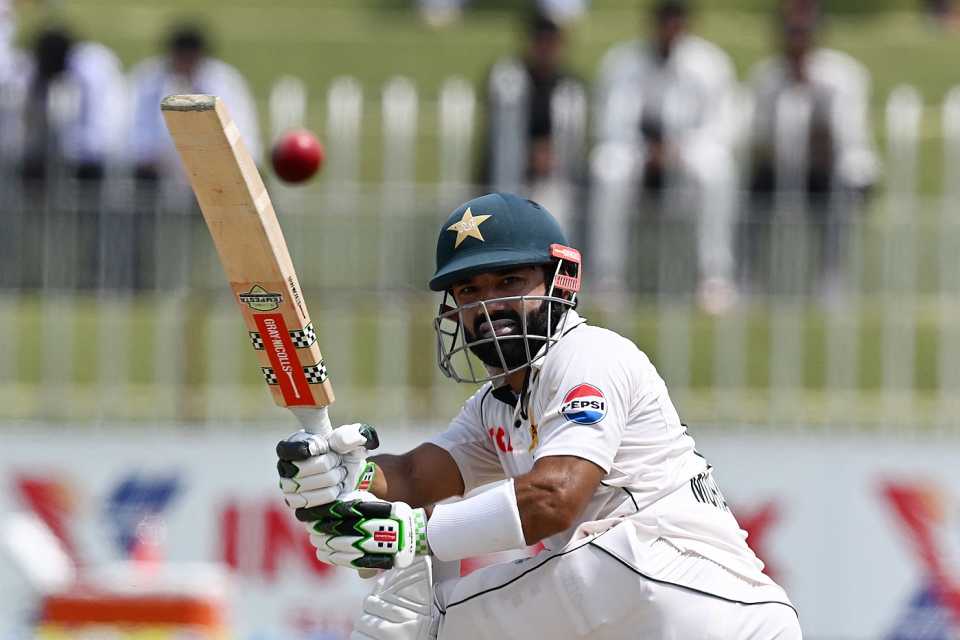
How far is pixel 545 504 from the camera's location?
471cm

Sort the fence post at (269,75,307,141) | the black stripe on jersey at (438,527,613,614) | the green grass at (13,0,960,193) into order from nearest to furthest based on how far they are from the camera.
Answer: the black stripe on jersey at (438,527,613,614)
the fence post at (269,75,307,141)
the green grass at (13,0,960,193)

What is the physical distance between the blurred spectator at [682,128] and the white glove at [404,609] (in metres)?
5.28

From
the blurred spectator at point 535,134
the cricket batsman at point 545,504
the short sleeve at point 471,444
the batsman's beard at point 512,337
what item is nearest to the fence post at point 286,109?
the blurred spectator at point 535,134

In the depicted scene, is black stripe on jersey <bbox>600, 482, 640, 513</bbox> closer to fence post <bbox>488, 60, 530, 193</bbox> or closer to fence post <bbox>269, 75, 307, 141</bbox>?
fence post <bbox>488, 60, 530, 193</bbox>

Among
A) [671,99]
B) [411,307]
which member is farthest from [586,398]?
[671,99]

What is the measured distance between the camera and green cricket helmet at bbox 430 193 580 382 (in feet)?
16.7

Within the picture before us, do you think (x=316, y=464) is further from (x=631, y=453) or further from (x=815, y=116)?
(x=815, y=116)

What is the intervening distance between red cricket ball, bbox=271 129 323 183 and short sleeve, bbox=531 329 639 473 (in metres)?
1.47

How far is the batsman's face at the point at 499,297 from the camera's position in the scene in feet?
16.8

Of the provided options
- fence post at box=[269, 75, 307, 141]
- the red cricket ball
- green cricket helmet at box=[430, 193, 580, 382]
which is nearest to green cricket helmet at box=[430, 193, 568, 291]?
green cricket helmet at box=[430, 193, 580, 382]

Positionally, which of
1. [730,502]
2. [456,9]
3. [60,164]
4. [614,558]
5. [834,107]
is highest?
[456,9]

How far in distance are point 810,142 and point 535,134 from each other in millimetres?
1565

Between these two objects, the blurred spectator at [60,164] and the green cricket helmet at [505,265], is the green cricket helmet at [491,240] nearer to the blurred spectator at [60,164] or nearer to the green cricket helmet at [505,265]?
the green cricket helmet at [505,265]

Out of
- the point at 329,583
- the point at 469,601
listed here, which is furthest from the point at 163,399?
the point at 469,601
